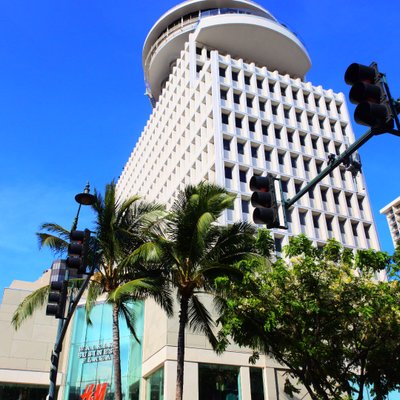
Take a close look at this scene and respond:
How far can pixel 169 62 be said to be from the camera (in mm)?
71062

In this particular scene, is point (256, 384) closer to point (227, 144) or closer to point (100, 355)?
point (100, 355)

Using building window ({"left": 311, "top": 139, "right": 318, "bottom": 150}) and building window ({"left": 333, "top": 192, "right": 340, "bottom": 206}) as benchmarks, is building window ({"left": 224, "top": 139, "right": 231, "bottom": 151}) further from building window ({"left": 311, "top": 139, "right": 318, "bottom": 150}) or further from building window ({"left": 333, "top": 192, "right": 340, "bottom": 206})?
building window ({"left": 333, "top": 192, "right": 340, "bottom": 206})

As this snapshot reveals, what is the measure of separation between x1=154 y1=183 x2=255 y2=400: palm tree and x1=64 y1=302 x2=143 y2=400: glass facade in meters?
12.1

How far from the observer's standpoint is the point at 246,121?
52781 millimetres

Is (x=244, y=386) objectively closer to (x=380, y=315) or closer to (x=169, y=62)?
(x=380, y=315)

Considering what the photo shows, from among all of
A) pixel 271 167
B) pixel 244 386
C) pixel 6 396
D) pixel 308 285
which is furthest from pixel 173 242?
pixel 271 167

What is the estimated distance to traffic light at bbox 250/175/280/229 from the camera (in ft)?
23.4

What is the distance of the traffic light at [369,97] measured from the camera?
536cm

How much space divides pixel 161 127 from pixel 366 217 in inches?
1222

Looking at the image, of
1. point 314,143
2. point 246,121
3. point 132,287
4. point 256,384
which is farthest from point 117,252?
point 314,143

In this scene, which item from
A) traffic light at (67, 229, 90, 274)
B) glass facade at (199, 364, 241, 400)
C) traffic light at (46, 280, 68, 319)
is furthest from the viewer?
glass facade at (199, 364, 241, 400)

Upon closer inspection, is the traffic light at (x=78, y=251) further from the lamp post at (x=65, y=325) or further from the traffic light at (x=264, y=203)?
the traffic light at (x=264, y=203)

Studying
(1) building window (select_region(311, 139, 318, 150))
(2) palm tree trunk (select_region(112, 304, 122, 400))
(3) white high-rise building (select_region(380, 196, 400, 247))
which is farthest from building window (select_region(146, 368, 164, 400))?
(3) white high-rise building (select_region(380, 196, 400, 247))

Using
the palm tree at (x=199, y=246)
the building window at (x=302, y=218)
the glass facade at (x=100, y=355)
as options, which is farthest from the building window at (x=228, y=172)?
the palm tree at (x=199, y=246)
